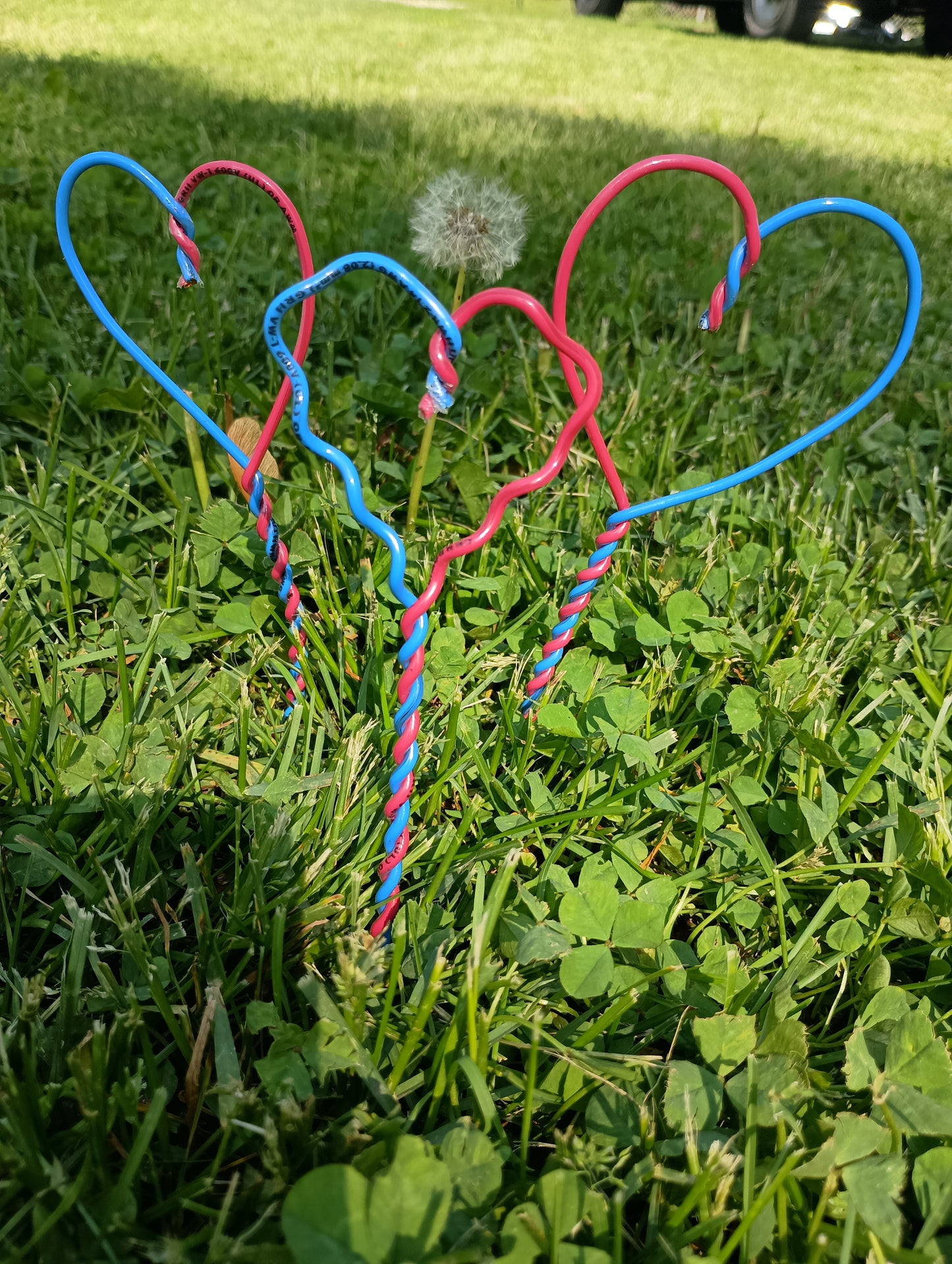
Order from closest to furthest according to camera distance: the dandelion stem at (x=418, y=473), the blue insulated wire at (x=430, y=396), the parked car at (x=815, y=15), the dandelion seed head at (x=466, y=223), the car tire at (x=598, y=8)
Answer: the blue insulated wire at (x=430, y=396), the dandelion stem at (x=418, y=473), the dandelion seed head at (x=466, y=223), the parked car at (x=815, y=15), the car tire at (x=598, y=8)

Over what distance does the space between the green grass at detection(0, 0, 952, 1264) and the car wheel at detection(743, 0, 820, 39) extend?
1062cm

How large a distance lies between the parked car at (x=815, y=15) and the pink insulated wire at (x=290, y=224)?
11674 millimetres

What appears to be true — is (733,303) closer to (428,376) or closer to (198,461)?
(428,376)

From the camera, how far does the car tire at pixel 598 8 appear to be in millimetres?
12359

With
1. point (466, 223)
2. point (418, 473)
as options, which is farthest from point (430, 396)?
point (466, 223)

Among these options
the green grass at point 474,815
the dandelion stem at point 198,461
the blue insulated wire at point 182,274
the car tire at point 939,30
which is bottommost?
the green grass at point 474,815

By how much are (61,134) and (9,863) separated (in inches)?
128

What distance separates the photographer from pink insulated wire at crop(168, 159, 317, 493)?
91 centimetres

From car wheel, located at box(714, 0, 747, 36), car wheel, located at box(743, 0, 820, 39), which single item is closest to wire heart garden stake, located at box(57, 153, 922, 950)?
car wheel, located at box(743, 0, 820, 39)

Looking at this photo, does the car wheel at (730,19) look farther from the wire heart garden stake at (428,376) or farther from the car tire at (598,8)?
the wire heart garden stake at (428,376)

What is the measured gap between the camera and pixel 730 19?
1216 cm

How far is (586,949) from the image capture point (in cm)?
95

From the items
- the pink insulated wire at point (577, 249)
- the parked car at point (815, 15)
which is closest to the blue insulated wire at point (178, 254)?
the pink insulated wire at point (577, 249)

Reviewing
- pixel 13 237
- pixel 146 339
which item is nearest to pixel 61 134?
pixel 13 237
